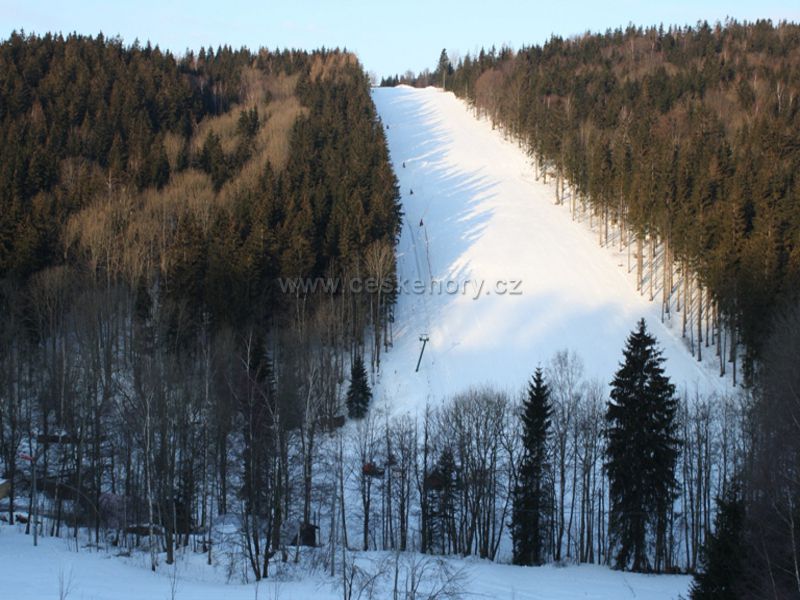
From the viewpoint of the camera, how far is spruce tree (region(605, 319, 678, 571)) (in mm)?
28984

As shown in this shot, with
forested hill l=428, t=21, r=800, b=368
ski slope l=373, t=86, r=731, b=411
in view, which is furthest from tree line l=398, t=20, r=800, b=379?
ski slope l=373, t=86, r=731, b=411

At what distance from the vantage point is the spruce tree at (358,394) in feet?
145

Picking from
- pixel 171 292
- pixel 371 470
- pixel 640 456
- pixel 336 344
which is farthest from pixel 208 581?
pixel 171 292

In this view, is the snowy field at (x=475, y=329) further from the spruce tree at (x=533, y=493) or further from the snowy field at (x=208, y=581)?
the spruce tree at (x=533, y=493)

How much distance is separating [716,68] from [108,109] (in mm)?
83676

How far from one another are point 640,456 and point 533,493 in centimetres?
497

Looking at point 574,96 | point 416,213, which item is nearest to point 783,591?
point 416,213

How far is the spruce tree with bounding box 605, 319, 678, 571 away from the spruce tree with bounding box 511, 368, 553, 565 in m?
3.24

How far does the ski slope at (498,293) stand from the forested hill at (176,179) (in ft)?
24.6

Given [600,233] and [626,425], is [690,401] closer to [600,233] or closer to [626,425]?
[626,425]

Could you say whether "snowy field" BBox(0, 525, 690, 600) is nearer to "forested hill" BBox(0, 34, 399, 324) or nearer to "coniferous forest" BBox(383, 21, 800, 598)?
"coniferous forest" BBox(383, 21, 800, 598)

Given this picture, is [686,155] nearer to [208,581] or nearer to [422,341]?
[422,341]

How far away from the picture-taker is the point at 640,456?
29.1 m

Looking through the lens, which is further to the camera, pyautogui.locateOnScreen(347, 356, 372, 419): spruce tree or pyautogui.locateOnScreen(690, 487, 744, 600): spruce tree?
pyautogui.locateOnScreen(347, 356, 372, 419): spruce tree
